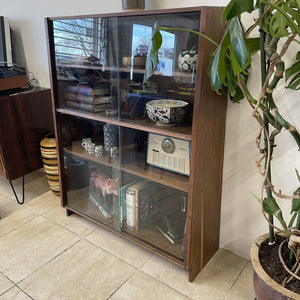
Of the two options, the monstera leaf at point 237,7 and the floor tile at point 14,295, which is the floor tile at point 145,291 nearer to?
the floor tile at point 14,295

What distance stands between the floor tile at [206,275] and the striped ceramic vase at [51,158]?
38.9 inches

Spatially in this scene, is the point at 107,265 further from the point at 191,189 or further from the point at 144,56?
the point at 144,56

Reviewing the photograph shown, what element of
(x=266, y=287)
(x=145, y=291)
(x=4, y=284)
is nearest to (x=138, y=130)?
(x=145, y=291)

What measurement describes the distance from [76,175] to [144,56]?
923 mm

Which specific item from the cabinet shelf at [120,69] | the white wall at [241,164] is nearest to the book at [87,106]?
the cabinet shelf at [120,69]

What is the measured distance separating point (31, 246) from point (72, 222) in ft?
0.97

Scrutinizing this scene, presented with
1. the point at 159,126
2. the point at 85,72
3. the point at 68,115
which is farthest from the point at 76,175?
the point at 159,126

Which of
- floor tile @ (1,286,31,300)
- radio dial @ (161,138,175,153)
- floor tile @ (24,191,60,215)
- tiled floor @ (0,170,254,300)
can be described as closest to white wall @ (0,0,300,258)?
tiled floor @ (0,170,254,300)

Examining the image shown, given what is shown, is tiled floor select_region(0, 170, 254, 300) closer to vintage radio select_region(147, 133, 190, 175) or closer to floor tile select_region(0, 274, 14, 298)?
floor tile select_region(0, 274, 14, 298)

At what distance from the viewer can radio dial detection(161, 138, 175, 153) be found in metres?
1.40

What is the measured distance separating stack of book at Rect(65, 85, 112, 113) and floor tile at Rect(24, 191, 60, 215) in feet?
2.63

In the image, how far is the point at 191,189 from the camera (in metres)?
1.24

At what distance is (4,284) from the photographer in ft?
4.52

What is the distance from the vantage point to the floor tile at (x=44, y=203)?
79.4 inches
